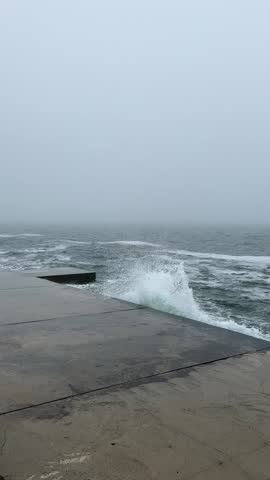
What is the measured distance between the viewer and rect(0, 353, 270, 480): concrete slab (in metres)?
2.20

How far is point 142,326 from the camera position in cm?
525

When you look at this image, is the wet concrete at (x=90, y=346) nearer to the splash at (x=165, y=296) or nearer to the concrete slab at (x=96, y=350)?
the concrete slab at (x=96, y=350)

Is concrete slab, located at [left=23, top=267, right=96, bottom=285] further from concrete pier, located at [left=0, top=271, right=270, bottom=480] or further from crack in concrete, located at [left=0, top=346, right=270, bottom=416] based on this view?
crack in concrete, located at [left=0, top=346, right=270, bottom=416]

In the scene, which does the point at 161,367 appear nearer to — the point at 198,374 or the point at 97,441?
the point at 198,374

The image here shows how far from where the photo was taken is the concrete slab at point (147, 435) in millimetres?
2199

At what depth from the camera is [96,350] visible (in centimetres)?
426

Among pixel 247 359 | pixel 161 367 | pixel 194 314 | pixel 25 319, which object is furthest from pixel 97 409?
pixel 194 314

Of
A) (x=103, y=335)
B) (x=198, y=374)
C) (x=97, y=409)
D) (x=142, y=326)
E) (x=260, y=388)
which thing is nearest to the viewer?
(x=97, y=409)

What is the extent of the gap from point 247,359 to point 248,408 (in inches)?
43.3

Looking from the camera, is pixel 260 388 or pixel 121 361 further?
pixel 121 361

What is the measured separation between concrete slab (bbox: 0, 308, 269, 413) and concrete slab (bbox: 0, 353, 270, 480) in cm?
25

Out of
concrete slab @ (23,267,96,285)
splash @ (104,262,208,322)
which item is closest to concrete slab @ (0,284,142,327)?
splash @ (104,262,208,322)

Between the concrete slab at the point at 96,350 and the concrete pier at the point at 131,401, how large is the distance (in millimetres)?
11

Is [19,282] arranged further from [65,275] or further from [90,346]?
[90,346]
